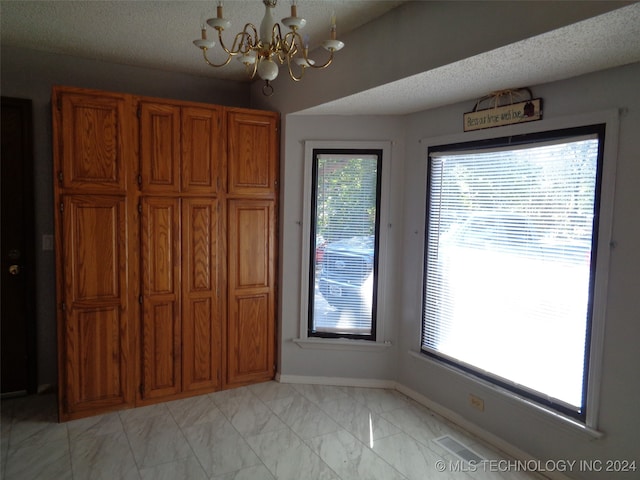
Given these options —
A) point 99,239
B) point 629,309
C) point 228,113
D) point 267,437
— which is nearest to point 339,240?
point 228,113

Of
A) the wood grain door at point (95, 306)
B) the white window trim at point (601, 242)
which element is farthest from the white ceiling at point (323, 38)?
the wood grain door at point (95, 306)

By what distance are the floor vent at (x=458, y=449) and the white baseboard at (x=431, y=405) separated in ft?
0.62

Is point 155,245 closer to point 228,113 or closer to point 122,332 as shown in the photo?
point 122,332

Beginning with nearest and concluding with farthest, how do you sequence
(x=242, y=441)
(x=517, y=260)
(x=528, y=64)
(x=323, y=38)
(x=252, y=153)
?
(x=528, y=64)
(x=517, y=260)
(x=242, y=441)
(x=323, y=38)
(x=252, y=153)

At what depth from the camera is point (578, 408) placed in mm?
2363

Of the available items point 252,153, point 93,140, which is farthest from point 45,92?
point 252,153

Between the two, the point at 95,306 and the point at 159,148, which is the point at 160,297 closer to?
the point at 95,306

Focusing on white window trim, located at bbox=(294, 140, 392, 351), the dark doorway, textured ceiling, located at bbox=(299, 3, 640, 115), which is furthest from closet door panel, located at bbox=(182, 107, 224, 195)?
the dark doorway

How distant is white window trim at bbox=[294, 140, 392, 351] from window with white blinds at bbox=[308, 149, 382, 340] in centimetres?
4

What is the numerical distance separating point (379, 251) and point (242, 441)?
178cm

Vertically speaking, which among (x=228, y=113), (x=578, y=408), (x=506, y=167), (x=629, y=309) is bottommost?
(x=578, y=408)

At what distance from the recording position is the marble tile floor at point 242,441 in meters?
2.47

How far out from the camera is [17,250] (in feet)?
11.0

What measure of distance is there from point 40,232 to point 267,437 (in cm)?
247
